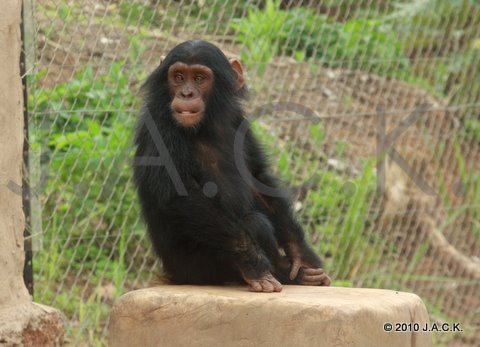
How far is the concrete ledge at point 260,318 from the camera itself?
342cm

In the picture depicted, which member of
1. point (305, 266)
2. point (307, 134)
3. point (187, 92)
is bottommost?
point (307, 134)

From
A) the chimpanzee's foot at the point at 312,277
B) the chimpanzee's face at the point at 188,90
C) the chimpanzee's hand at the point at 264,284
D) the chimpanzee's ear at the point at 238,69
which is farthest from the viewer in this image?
the chimpanzee's ear at the point at 238,69

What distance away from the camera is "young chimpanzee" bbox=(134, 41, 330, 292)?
3973 millimetres

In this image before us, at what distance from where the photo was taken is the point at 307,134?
6801mm

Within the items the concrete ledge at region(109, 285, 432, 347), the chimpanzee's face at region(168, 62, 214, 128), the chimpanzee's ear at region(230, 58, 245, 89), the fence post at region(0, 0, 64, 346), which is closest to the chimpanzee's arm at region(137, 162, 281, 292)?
the concrete ledge at region(109, 285, 432, 347)

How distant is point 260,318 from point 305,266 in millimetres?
1058

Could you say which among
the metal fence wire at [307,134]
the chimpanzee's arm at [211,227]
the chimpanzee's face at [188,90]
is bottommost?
the metal fence wire at [307,134]

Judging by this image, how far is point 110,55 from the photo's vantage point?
550 centimetres

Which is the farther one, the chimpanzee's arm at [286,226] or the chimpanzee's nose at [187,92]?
the chimpanzee's arm at [286,226]

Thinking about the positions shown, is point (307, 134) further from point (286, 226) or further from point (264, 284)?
point (264, 284)

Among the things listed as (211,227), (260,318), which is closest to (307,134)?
(211,227)

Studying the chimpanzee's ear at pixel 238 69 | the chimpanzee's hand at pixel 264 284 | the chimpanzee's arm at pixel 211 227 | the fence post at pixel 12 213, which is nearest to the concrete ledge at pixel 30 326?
the fence post at pixel 12 213

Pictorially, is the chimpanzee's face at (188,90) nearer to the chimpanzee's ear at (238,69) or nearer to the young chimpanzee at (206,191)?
the young chimpanzee at (206,191)

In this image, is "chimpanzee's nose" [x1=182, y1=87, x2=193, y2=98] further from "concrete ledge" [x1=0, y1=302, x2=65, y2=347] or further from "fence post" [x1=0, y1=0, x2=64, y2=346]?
"concrete ledge" [x1=0, y1=302, x2=65, y2=347]
